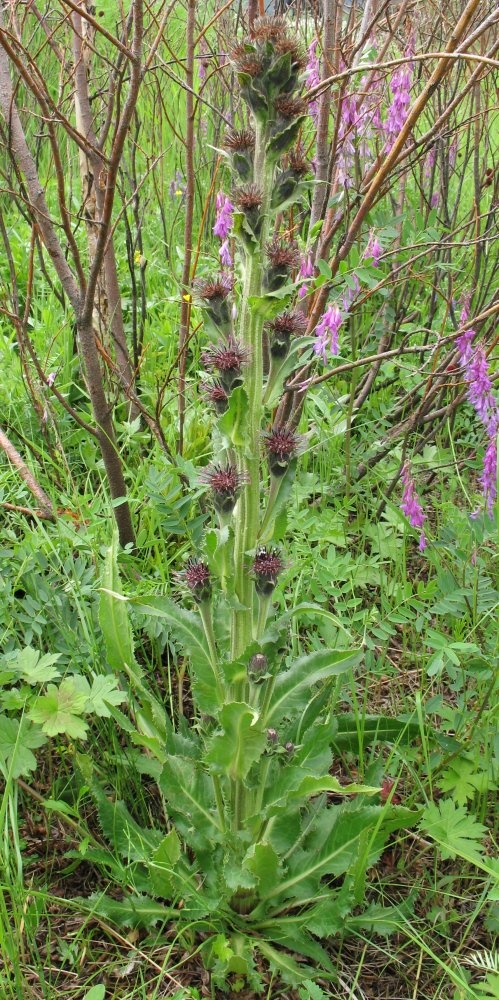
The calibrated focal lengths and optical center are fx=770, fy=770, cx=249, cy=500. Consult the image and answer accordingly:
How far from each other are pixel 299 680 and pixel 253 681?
0.23 meters

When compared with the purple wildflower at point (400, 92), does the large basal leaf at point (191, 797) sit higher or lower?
lower

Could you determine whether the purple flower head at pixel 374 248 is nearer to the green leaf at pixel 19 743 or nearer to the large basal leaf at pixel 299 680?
the large basal leaf at pixel 299 680

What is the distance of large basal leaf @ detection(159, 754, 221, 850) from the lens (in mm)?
1761

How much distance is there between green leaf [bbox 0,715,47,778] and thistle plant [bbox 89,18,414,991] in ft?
0.72

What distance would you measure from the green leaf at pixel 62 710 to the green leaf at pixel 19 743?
0.04m

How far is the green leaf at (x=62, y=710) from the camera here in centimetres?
174

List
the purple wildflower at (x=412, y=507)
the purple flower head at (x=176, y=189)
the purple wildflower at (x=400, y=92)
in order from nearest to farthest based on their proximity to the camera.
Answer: the purple wildflower at (x=412, y=507)
the purple wildflower at (x=400, y=92)
the purple flower head at (x=176, y=189)

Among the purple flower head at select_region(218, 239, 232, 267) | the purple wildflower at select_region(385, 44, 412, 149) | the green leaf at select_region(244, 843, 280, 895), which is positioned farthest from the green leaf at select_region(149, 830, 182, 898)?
the purple wildflower at select_region(385, 44, 412, 149)

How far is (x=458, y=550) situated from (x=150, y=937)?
125cm

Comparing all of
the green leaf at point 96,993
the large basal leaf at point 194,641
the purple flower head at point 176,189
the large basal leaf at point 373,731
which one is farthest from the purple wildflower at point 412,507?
the purple flower head at point 176,189

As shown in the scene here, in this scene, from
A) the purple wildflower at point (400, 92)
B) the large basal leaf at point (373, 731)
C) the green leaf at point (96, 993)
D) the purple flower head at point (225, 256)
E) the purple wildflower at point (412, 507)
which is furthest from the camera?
the purple flower head at point (225, 256)

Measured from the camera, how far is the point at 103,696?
5.94 feet

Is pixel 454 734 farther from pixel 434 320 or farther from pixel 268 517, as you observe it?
pixel 434 320

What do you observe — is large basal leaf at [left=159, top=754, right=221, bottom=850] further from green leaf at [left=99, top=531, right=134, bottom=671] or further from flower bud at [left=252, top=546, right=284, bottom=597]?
flower bud at [left=252, top=546, right=284, bottom=597]
